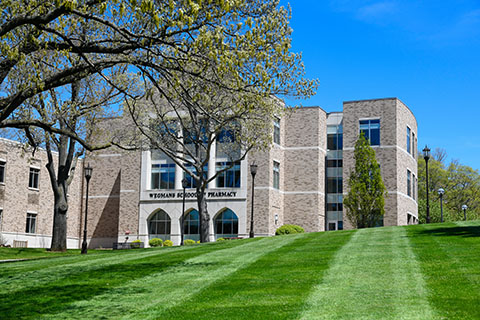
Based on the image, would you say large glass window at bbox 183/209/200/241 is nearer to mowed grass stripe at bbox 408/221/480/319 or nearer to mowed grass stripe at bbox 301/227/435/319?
mowed grass stripe at bbox 408/221/480/319

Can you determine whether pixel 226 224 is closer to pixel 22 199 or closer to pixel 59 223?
pixel 22 199

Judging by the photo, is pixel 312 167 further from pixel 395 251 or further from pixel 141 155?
pixel 395 251

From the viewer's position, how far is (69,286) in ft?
39.8

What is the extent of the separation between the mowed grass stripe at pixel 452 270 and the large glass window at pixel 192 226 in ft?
108

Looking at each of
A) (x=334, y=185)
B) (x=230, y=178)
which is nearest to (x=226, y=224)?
(x=230, y=178)

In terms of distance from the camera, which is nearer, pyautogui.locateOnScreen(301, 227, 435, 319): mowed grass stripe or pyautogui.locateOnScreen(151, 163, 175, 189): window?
pyautogui.locateOnScreen(301, 227, 435, 319): mowed grass stripe

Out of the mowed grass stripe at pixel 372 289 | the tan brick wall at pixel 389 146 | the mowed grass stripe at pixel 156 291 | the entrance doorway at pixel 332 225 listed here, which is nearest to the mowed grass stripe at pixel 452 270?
the mowed grass stripe at pixel 372 289

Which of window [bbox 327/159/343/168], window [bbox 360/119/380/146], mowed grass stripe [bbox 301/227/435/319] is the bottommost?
mowed grass stripe [bbox 301/227/435/319]

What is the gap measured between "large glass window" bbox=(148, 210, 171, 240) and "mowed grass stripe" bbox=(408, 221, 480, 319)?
35191 millimetres

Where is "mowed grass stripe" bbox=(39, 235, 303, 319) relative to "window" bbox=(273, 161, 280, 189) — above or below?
below

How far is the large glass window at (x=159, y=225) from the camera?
5109cm

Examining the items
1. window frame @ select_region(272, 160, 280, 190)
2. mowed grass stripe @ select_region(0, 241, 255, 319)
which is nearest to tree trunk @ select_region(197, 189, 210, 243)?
window frame @ select_region(272, 160, 280, 190)

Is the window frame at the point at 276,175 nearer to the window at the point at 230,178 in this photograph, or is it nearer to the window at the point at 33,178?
the window at the point at 230,178

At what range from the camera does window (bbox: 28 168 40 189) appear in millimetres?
47812
